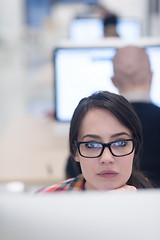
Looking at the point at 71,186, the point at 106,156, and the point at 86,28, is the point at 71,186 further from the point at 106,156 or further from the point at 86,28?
the point at 86,28

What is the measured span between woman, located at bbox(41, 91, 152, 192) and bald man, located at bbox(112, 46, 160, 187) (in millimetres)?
120

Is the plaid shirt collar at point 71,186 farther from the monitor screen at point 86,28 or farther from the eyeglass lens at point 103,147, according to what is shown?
the monitor screen at point 86,28

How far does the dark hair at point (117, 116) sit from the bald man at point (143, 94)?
0.28 ft

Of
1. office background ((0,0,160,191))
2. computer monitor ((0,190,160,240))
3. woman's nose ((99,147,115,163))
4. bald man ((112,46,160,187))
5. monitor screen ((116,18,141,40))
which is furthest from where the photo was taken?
monitor screen ((116,18,141,40))

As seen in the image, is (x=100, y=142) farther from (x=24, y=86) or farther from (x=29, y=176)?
(x=24, y=86)

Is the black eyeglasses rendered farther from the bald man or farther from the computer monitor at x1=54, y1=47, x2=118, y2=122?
the computer monitor at x1=54, y1=47, x2=118, y2=122

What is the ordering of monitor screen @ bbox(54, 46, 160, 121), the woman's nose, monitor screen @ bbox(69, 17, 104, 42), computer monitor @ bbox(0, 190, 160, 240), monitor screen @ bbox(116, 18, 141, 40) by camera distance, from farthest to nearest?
monitor screen @ bbox(69, 17, 104, 42) < monitor screen @ bbox(116, 18, 141, 40) < monitor screen @ bbox(54, 46, 160, 121) < the woman's nose < computer monitor @ bbox(0, 190, 160, 240)

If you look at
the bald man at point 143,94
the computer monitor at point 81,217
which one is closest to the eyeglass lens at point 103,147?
the bald man at point 143,94

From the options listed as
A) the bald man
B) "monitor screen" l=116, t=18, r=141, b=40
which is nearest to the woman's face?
the bald man

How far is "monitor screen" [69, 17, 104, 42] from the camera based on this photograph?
3.13 metres

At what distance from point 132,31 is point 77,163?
98.2 inches

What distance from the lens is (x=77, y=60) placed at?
1.42 meters

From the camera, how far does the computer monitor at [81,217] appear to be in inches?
13.9

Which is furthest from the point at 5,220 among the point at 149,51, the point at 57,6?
the point at 57,6
